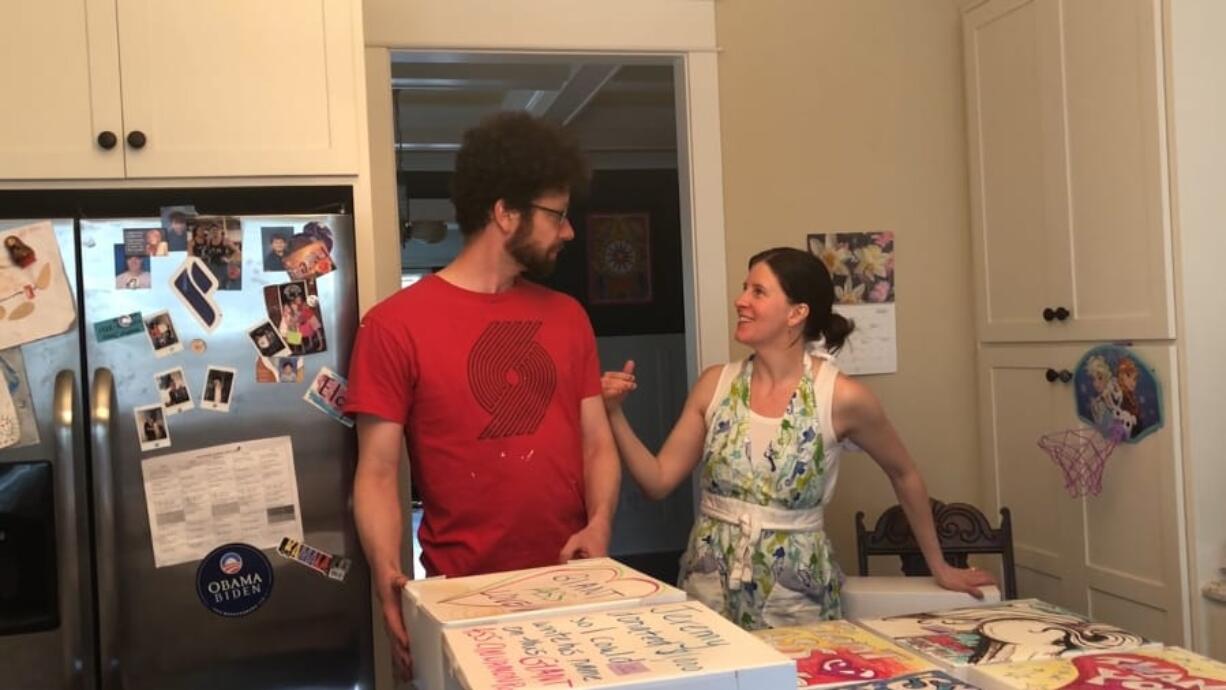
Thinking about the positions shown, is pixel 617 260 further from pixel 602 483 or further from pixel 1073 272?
pixel 602 483

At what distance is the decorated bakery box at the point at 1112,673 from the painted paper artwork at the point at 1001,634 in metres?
0.03

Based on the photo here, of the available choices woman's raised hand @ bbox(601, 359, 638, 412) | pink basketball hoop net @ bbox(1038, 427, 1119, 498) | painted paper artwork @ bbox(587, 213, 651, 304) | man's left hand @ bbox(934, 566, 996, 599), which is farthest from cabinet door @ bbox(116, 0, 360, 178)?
painted paper artwork @ bbox(587, 213, 651, 304)

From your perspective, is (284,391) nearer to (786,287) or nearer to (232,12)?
(232,12)

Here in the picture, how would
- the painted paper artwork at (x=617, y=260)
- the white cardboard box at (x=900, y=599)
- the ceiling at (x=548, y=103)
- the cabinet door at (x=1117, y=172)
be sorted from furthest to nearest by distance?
1. the painted paper artwork at (x=617, y=260)
2. the ceiling at (x=548, y=103)
3. the cabinet door at (x=1117, y=172)
4. the white cardboard box at (x=900, y=599)

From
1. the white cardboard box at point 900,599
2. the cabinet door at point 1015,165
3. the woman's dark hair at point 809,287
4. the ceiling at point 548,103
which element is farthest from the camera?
the ceiling at point 548,103

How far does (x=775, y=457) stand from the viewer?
209cm

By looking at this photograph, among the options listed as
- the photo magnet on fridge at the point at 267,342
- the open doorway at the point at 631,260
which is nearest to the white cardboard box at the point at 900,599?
the photo magnet on fridge at the point at 267,342

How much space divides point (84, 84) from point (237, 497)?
812 millimetres

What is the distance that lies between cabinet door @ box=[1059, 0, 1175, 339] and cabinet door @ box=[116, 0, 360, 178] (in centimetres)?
166

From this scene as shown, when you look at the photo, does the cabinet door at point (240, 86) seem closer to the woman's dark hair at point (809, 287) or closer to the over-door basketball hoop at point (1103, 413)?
the woman's dark hair at point (809, 287)

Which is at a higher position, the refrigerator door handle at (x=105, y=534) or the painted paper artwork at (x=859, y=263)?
the painted paper artwork at (x=859, y=263)

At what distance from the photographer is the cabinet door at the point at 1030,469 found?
2.67 m

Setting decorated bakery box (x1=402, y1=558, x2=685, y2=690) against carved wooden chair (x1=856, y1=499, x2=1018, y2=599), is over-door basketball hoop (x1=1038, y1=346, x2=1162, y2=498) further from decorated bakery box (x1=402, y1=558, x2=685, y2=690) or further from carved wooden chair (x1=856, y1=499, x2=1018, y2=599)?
decorated bakery box (x1=402, y1=558, x2=685, y2=690)

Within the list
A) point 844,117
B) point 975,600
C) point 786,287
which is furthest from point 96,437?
point 844,117
